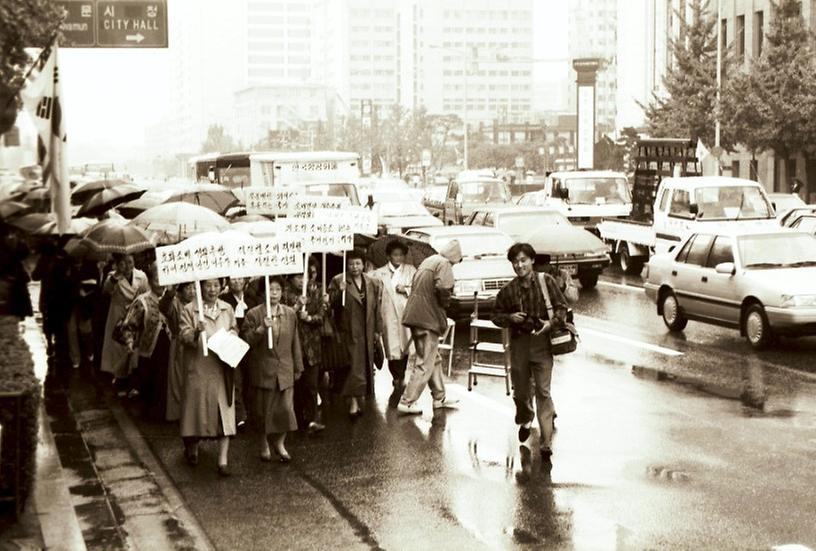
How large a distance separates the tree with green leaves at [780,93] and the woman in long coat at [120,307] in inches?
1406

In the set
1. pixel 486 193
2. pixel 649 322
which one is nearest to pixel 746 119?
pixel 486 193

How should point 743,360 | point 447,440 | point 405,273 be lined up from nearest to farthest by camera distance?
point 447,440
point 405,273
point 743,360

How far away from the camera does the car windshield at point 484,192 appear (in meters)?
41.9

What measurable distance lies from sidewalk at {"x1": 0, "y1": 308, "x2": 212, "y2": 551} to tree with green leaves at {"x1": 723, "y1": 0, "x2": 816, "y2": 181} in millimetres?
37055

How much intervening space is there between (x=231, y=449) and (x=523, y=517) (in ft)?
12.2

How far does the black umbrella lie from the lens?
51.6 ft

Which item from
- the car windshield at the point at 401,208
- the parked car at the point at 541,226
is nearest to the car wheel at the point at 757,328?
the parked car at the point at 541,226

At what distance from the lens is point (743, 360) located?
59.5ft

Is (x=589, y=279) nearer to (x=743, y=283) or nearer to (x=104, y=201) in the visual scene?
(x=743, y=283)

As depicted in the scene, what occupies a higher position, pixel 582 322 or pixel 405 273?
pixel 405 273

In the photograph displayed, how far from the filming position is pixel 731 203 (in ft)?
89.3

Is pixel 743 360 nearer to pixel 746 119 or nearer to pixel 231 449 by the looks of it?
pixel 231 449

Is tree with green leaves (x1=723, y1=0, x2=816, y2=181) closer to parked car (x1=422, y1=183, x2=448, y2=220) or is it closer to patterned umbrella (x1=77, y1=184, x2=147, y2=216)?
parked car (x1=422, y1=183, x2=448, y2=220)

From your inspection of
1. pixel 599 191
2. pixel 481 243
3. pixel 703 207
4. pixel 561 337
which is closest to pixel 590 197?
pixel 599 191
